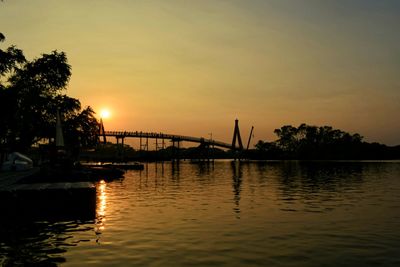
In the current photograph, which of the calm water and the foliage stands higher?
the foliage

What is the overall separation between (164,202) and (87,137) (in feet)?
178

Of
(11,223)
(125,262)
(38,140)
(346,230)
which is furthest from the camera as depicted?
(38,140)

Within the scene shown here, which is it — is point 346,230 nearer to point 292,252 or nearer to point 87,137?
point 292,252

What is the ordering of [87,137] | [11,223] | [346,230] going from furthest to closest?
[87,137], [11,223], [346,230]

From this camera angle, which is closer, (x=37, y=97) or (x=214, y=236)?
(x=214, y=236)

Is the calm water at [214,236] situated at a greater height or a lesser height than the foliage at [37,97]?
lesser

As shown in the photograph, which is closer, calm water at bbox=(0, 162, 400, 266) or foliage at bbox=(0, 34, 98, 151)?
calm water at bbox=(0, 162, 400, 266)

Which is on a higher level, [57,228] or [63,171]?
[63,171]

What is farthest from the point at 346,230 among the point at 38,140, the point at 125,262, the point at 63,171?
the point at 38,140

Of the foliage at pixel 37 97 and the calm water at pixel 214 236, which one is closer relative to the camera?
the calm water at pixel 214 236

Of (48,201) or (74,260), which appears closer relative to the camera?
(74,260)

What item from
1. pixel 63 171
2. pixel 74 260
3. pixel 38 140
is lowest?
pixel 74 260

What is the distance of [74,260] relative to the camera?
15.3 metres

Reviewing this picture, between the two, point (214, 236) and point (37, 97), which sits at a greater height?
point (37, 97)
